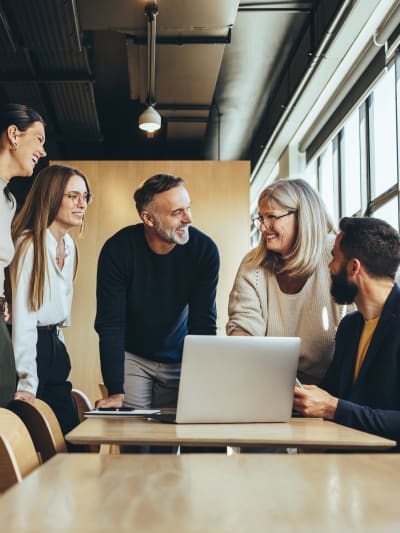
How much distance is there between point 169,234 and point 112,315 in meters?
0.40

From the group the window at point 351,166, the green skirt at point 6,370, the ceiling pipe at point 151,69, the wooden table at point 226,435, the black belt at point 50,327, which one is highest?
the ceiling pipe at point 151,69

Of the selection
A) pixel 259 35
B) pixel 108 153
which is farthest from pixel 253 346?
pixel 108 153

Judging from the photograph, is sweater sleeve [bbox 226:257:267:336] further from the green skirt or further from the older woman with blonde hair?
the green skirt

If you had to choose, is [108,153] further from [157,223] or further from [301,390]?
[301,390]

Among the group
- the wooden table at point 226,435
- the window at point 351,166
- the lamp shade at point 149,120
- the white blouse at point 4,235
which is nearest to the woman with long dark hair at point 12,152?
the white blouse at point 4,235

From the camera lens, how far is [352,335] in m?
2.31

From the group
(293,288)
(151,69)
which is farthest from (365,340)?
(151,69)

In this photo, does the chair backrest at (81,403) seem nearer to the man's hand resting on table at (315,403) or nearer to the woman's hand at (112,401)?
the woman's hand at (112,401)

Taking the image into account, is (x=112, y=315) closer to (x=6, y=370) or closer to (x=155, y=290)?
(x=155, y=290)

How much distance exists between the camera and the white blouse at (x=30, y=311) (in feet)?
7.80

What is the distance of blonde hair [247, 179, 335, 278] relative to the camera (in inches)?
98.5

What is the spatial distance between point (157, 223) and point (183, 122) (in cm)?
444

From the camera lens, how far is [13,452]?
Result: 1.30 metres

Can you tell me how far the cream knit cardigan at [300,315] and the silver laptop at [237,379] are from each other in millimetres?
580
